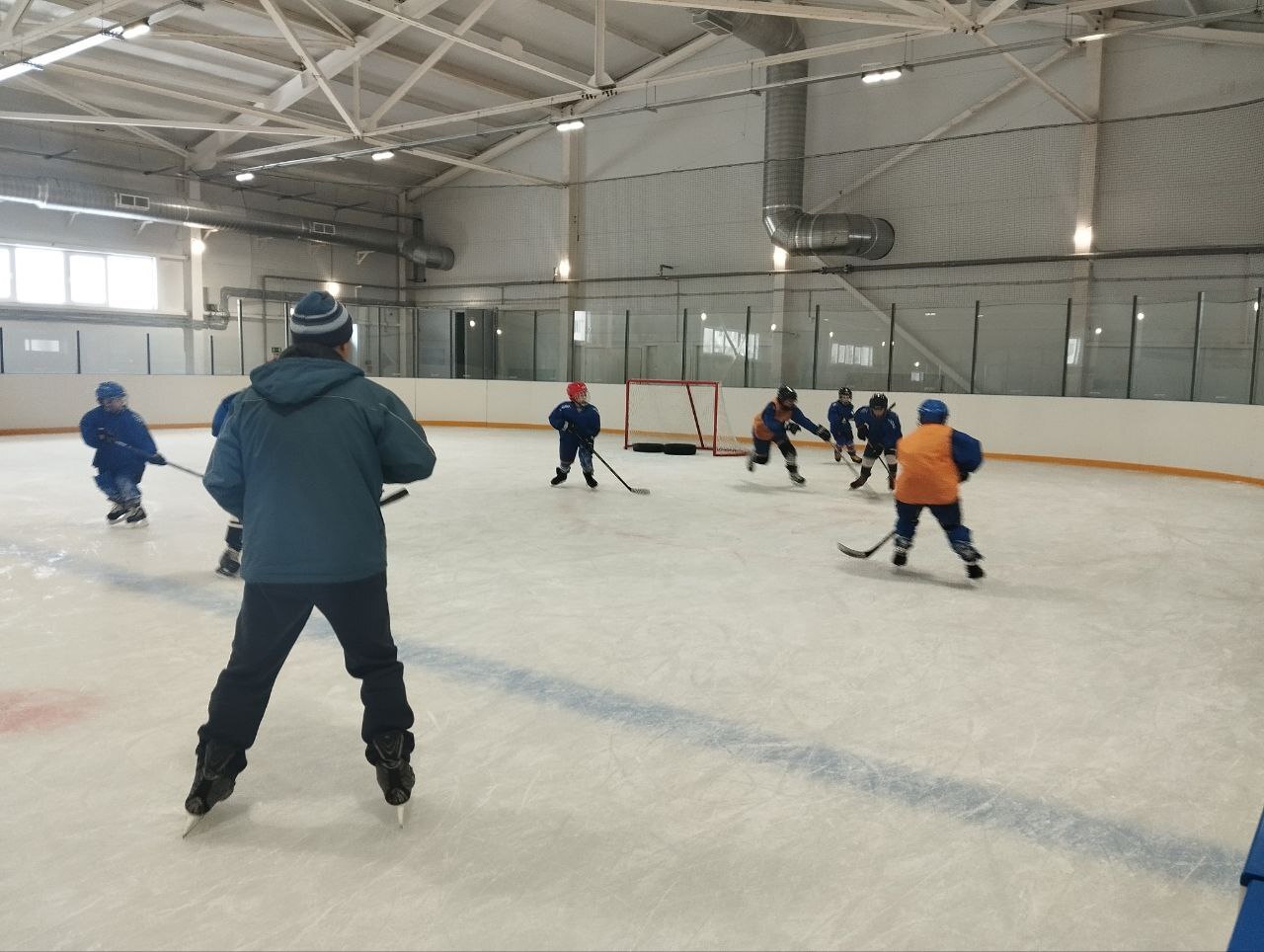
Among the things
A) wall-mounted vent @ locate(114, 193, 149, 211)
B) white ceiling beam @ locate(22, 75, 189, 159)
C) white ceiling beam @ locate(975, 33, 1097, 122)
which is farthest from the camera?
wall-mounted vent @ locate(114, 193, 149, 211)

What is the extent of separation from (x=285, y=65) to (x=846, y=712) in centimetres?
1450

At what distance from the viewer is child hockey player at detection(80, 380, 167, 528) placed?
6.09 m

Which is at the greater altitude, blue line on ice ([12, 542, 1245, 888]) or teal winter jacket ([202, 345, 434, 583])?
teal winter jacket ([202, 345, 434, 583])

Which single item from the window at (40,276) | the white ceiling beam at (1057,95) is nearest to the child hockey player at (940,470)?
the white ceiling beam at (1057,95)

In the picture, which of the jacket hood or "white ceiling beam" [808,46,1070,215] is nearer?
the jacket hood

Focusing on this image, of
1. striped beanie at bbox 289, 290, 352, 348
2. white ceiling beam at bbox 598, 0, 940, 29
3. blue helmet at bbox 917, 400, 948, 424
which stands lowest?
blue helmet at bbox 917, 400, 948, 424

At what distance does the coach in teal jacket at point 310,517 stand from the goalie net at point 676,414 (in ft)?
37.7

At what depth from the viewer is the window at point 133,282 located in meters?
17.5

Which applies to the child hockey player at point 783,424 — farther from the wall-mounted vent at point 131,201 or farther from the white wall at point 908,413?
the wall-mounted vent at point 131,201

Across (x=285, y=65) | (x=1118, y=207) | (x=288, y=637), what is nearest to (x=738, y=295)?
(x=1118, y=207)

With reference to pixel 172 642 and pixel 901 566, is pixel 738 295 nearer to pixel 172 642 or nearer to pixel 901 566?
pixel 901 566

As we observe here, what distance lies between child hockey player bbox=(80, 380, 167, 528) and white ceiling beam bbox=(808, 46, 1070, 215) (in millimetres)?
11967

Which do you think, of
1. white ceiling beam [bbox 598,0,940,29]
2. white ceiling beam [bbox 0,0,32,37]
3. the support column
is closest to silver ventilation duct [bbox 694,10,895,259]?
the support column

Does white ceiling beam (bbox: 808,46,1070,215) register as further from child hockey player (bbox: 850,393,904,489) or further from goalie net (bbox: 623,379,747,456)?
child hockey player (bbox: 850,393,904,489)
